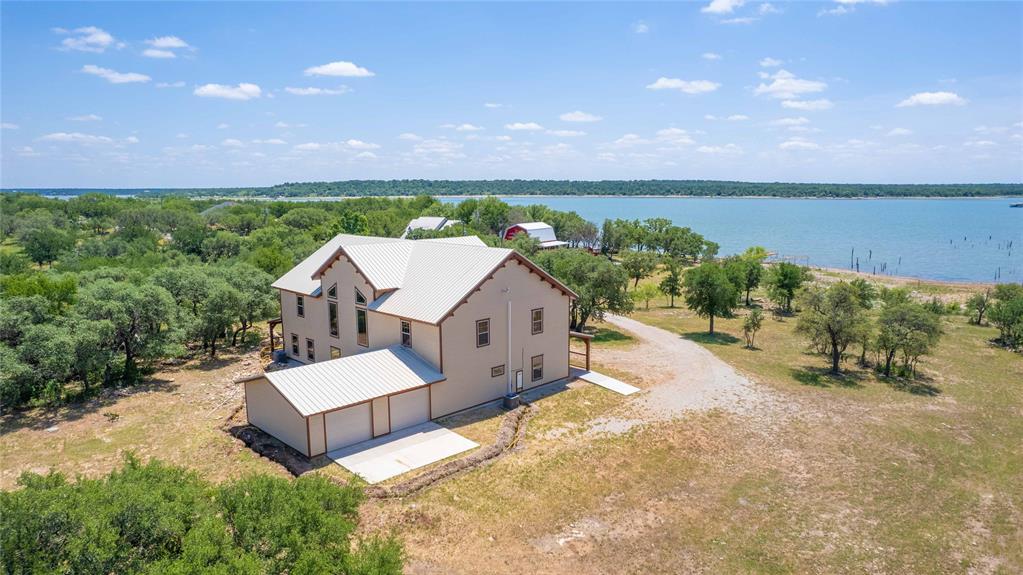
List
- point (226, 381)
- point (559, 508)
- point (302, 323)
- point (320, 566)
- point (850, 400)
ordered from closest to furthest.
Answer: point (320, 566)
point (559, 508)
point (850, 400)
point (226, 381)
point (302, 323)

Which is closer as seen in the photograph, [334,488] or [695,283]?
[334,488]

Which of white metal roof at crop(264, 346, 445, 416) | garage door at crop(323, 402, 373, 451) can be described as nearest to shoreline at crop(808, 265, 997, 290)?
white metal roof at crop(264, 346, 445, 416)

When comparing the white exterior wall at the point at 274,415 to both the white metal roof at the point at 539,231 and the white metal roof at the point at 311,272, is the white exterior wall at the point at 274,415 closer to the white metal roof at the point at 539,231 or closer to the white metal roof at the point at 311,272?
the white metal roof at the point at 311,272

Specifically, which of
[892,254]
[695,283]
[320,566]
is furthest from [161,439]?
[892,254]

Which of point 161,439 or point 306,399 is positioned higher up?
point 306,399

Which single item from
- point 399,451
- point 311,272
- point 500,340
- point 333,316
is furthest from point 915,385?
point 311,272

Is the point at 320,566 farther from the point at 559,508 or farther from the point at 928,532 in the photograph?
the point at 928,532

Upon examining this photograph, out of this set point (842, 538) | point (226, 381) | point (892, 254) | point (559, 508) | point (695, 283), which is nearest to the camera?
point (842, 538)

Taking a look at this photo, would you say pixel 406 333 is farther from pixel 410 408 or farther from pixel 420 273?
pixel 410 408
